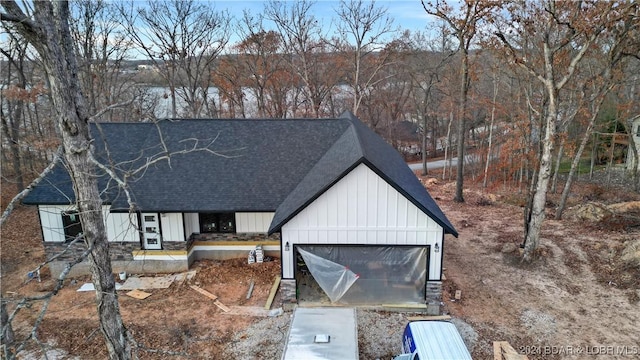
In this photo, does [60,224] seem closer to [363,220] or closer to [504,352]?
[363,220]

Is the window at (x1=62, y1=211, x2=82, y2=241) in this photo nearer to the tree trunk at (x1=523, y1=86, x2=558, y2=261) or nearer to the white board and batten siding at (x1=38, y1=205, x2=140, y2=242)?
the white board and batten siding at (x1=38, y1=205, x2=140, y2=242)

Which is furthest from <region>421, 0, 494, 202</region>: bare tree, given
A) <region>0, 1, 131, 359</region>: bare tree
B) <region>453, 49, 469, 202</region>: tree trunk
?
<region>0, 1, 131, 359</region>: bare tree

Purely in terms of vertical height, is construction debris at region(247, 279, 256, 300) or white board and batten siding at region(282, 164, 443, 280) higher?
white board and batten siding at region(282, 164, 443, 280)

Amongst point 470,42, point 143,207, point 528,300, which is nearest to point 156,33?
point 143,207

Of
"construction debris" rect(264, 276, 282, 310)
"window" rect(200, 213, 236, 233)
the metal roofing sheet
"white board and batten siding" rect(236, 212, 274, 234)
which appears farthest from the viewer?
"window" rect(200, 213, 236, 233)

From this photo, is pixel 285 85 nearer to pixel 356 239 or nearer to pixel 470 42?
pixel 470 42

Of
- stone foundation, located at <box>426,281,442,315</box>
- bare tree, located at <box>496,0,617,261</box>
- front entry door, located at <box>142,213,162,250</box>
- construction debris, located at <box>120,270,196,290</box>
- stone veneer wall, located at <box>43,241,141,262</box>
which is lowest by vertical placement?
construction debris, located at <box>120,270,196,290</box>

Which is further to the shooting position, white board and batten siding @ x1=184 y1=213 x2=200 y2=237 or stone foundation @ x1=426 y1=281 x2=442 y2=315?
white board and batten siding @ x1=184 y1=213 x2=200 y2=237
